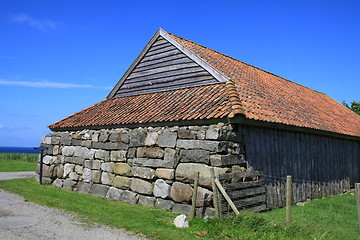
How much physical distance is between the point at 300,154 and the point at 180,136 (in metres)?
4.65

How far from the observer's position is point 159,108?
10.1m

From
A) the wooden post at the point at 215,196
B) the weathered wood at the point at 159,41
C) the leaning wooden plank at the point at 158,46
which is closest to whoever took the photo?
the wooden post at the point at 215,196

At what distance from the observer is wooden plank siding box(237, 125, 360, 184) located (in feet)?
28.6

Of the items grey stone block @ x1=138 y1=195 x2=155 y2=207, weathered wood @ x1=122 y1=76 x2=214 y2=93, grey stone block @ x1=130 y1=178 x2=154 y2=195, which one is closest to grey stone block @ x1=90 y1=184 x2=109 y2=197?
grey stone block @ x1=130 y1=178 x2=154 y2=195

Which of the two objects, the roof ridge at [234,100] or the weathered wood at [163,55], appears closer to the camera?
the roof ridge at [234,100]

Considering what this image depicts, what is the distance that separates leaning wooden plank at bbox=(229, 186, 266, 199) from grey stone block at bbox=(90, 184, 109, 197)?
483 cm

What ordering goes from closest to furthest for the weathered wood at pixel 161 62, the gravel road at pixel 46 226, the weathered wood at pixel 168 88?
the gravel road at pixel 46 226 → the weathered wood at pixel 168 88 → the weathered wood at pixel 161 62

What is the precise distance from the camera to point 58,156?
1284 cm

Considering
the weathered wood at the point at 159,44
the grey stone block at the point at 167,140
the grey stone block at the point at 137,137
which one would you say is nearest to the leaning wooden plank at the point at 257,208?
the grey stone block at the point at 167,140

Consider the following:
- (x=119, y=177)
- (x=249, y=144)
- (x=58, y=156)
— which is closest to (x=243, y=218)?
(x=249, y=144)

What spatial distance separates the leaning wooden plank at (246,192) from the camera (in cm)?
743

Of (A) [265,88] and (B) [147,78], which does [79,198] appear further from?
(A) [265,88]

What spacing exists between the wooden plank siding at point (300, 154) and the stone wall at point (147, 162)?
804 mm

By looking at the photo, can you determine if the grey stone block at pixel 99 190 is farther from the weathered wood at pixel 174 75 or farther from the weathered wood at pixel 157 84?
the weathered wood at pixel 174 75
